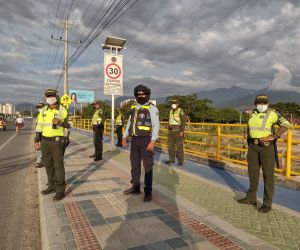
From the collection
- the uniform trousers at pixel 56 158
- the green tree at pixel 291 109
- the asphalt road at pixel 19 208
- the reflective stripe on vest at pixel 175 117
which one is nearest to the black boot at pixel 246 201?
the uniform trousers at pixel 56 158

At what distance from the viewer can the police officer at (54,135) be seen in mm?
5105

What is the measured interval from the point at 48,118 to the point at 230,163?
521 cm

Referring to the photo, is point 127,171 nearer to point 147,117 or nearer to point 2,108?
point 147,117

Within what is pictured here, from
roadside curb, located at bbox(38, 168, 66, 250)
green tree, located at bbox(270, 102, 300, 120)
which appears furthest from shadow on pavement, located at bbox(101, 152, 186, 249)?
green tree, located at bbox(270, 102, 300, 120)

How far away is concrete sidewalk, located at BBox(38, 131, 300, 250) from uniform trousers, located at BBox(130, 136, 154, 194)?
0.29 m

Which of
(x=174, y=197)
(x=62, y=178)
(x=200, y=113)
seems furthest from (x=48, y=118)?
(x=200, y=113)

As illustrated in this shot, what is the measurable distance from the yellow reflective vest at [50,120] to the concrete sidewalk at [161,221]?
3.79 feet

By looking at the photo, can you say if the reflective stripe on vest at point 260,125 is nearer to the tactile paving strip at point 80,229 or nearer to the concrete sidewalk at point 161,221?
the concrete sidewalk at point 161,221

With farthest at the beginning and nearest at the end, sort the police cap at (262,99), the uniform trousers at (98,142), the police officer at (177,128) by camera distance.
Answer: the uniform trousers at (98,142)
the police officer at (177,128)
the police cap at (262,99)

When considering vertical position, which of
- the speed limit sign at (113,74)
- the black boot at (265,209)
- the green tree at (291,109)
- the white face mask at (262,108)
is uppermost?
the green tree at (291,109)

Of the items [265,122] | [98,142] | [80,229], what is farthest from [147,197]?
[98,142]

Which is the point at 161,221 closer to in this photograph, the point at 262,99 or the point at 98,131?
the point at 262,99

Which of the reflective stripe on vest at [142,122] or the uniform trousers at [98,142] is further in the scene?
the uniform trousers at [98,142]

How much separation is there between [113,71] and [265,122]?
25.4ft
